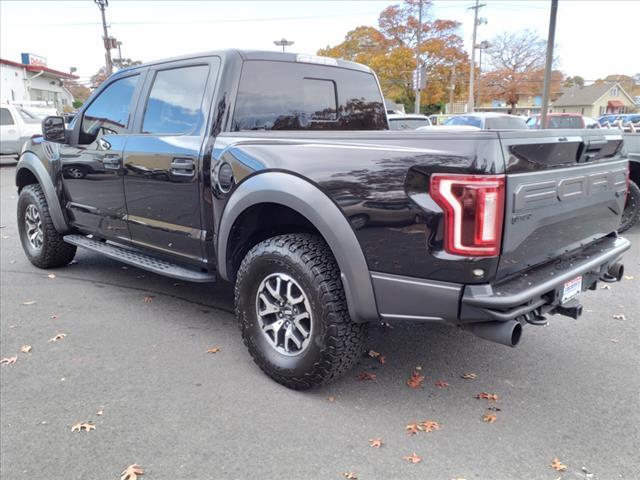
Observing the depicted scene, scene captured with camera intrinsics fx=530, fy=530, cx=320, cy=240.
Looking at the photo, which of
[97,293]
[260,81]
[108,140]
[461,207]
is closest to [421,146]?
[461,207]

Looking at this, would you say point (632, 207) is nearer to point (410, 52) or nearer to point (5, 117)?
point (5, 117)

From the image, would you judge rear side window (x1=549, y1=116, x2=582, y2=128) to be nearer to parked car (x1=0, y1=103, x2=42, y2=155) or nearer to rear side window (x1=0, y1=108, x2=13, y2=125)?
parked car (x1=0, y1=103, x2=42, y2=155)

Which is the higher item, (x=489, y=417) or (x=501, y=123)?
(x=501, y=123)

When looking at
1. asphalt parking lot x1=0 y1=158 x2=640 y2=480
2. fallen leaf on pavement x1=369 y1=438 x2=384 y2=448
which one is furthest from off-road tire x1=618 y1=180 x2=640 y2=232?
fallen leaf on pavement x1=369 y1=438 x2=384 y2=448

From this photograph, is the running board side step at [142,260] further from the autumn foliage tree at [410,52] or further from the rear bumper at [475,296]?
the autumn foliage tree at [410,52]

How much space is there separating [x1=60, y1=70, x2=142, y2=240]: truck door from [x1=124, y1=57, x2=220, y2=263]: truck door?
177 mm

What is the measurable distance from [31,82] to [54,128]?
132 ft

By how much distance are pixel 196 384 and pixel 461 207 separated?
197 centimetres

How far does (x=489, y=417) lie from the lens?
2881 mm

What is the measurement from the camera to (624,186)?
337 cm

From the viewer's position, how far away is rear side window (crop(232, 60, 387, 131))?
11.9 feet

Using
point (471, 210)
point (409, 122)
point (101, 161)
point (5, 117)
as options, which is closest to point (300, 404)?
point (471, 210)

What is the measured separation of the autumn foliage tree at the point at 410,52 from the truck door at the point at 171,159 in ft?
147

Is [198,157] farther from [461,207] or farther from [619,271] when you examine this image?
[619,271]
